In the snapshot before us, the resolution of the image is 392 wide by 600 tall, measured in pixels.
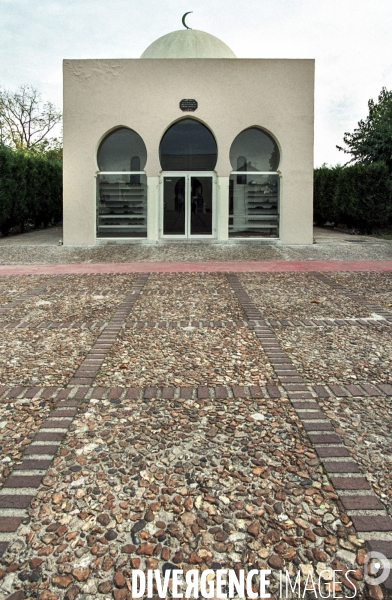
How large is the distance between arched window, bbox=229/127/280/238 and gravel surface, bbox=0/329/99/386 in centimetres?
1176

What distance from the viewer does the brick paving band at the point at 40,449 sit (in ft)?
8.41

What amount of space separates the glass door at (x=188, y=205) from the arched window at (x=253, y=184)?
0.78m

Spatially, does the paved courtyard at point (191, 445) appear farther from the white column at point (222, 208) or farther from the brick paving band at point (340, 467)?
the white column at point (222, 208)

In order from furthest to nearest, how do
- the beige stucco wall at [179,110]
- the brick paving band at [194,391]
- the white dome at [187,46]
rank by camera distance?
the white dome at [187,46] → the beige stucco wall at [179,110] → the brick paving band at [194,391]

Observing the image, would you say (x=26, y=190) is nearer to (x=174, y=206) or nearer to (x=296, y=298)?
(x=174, y=206)

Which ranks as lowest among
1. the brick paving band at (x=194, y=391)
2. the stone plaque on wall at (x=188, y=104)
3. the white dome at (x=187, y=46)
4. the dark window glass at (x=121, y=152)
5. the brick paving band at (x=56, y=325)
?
the brick paving band at (x=194, y=391)

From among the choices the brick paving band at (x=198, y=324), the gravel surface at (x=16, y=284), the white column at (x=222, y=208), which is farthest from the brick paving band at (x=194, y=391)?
the white column at (x=222, y=208)

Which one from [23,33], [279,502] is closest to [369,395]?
[279,502]

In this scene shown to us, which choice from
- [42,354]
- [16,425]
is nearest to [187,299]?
[42,354]

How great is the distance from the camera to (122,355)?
519cm

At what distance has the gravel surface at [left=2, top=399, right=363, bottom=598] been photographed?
2242mm

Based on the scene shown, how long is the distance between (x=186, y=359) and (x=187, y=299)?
312 cm

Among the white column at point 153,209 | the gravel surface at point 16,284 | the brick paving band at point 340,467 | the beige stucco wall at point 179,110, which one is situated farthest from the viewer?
the white column at point 153,209

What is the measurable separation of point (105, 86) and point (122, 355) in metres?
13.9
